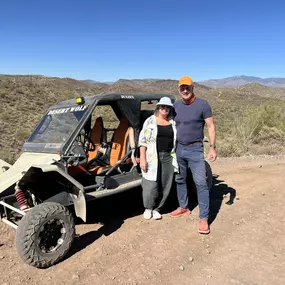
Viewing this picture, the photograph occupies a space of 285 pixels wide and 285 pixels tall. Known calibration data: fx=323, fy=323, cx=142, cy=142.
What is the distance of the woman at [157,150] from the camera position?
15.8ft

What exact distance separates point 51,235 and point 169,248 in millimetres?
1481

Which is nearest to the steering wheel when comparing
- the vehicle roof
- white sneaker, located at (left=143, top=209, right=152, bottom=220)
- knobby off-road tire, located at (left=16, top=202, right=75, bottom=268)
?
the vehicle roof

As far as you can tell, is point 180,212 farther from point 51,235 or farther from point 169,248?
point 51,235

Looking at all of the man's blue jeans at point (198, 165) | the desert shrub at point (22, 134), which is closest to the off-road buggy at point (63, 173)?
the man's blue jeans at point (198, 165)

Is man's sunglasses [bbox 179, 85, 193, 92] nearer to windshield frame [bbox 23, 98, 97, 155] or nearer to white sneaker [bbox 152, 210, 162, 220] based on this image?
windshield frame [bbox 23, 98, 97, 155]

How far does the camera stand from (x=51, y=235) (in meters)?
3.81

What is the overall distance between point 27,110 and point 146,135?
69.4 feet

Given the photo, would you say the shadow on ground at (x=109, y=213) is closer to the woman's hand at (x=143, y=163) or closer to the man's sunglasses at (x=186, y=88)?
the woman's hand at (x=143, y=163)

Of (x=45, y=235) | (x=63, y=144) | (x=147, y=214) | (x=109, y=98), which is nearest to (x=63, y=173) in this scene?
(x=63, y=144)

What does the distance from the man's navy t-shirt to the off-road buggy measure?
2.55 ft

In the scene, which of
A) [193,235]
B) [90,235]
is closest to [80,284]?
[90,235]

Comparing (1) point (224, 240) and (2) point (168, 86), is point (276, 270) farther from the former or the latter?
(2) point (168, 86)

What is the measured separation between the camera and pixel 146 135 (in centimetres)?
482

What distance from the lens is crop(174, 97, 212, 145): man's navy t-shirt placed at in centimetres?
462
